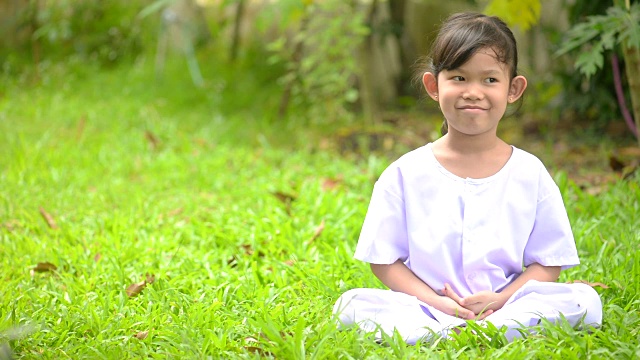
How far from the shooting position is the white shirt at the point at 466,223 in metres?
2.21

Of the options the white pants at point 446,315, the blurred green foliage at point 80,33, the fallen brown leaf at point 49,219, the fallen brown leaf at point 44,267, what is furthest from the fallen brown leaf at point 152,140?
the white pants at point 446,315

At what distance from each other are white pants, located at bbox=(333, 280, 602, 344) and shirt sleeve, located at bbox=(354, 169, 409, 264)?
0.11m

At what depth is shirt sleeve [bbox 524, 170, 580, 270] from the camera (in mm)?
2240

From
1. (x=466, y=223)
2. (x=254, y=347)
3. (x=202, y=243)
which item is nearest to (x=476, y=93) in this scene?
(x=466, y=223)

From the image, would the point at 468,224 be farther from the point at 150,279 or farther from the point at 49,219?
the point at 49,219

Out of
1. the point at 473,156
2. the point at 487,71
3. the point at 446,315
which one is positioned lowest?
the point at 446,315

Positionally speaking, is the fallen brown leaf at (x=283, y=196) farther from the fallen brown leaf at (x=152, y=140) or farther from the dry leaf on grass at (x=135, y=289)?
the fallen brown leaf at (x=152, y=140)

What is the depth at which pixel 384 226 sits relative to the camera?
2264mm

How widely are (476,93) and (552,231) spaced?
19.5 inches

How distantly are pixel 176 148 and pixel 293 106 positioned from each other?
1.40 meters

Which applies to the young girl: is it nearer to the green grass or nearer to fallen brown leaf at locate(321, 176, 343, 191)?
the green grass

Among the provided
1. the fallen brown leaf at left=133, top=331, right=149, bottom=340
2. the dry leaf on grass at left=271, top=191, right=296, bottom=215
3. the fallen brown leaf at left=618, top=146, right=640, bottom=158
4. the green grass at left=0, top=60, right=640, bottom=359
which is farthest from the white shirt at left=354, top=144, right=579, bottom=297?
the fallen brown leaf at left=618, top=146, right=640, bottom=158

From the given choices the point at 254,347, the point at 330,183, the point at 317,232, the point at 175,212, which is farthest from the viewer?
the point at 330,183

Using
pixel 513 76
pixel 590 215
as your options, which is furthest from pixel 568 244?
pixel 590 215
